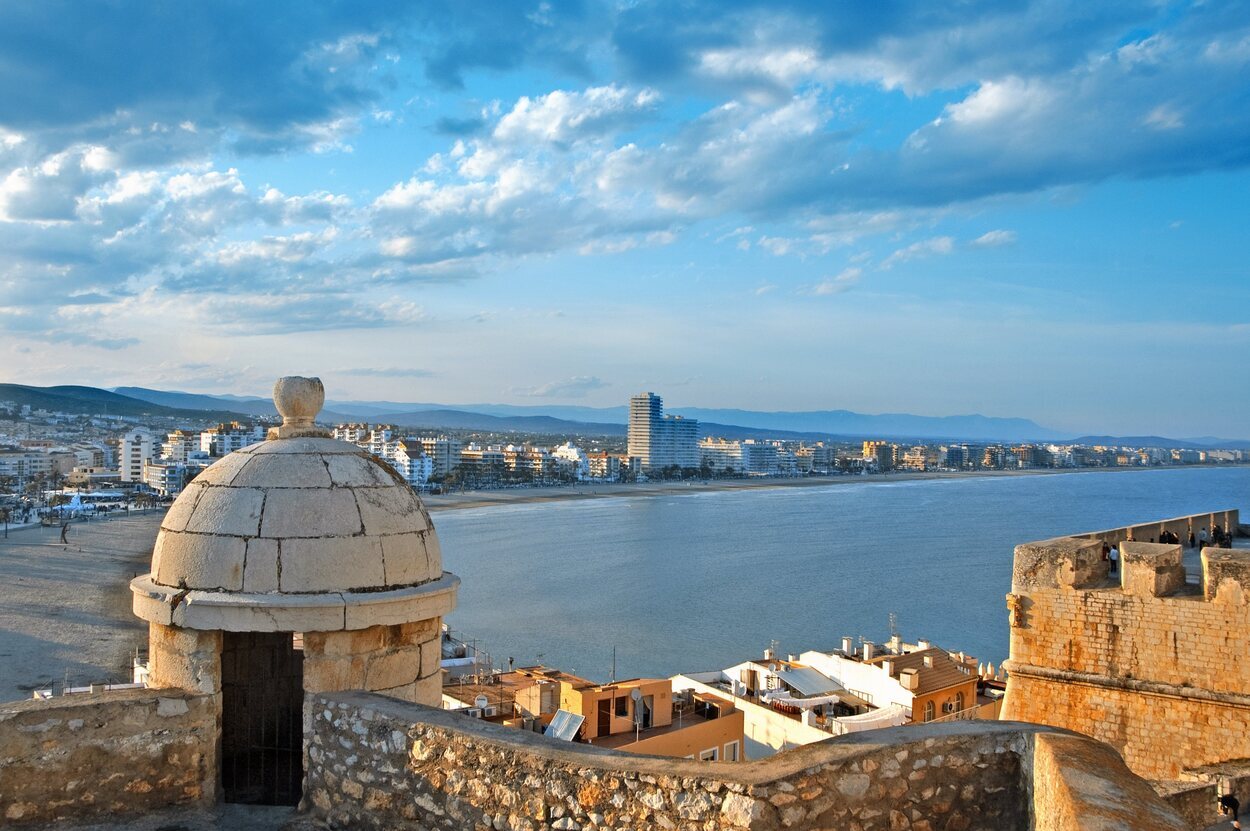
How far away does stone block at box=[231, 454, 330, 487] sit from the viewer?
576 cm

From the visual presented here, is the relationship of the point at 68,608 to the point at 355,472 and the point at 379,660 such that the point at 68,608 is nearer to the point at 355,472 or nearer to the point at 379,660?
the point at 355,472

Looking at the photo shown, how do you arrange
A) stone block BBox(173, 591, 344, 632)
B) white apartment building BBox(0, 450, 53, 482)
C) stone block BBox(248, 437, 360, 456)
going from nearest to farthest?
stone block BBox(173, 591, 344, 632) → stone block BBox(248, 437, 360, 456) → white apartment building BBox(0, 450, 53, 482)

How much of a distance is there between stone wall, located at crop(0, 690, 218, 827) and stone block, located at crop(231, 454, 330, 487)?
1.26 meters

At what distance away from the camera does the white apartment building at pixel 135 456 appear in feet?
527

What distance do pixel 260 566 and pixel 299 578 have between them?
23 cm

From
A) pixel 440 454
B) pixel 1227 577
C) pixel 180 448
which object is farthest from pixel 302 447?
pixel 440 454

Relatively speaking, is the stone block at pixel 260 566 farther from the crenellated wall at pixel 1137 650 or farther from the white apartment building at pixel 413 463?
the white apartment building at pixel 413 463

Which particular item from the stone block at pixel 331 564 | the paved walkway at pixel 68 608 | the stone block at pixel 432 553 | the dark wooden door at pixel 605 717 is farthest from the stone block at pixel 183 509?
the paved walkway at pixel 68 608

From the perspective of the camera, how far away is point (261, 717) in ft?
21.7

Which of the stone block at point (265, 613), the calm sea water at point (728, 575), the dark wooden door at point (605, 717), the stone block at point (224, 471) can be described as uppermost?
the stone block at point (224, 471)

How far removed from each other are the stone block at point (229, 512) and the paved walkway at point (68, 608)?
3467 cm

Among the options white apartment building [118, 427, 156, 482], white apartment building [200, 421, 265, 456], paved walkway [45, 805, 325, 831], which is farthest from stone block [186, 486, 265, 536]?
white apartment building [118, 427, 156, 482]

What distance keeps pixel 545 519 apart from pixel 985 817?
110m

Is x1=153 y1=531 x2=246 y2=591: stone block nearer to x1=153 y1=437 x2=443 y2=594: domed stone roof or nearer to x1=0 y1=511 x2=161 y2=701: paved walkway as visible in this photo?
x1=153 y1=437 x2=443 y2=594: domed stone roof
